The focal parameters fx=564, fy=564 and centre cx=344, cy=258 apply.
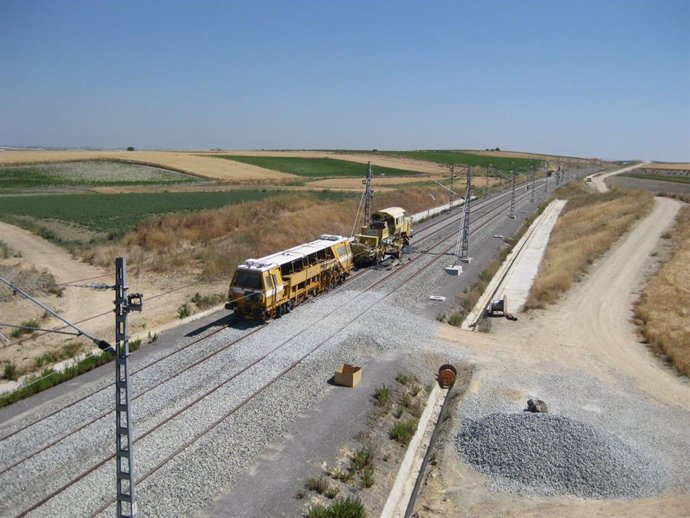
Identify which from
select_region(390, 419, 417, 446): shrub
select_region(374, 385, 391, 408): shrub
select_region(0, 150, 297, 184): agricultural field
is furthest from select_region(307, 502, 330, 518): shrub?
select_region(0, 150, 297, 184): agricultural field

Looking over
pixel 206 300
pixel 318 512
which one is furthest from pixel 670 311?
pixel 318 512

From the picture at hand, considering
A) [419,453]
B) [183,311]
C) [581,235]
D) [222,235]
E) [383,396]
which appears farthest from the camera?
[581,235]

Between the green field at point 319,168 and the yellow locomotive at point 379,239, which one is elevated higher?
the green field at point 319,168

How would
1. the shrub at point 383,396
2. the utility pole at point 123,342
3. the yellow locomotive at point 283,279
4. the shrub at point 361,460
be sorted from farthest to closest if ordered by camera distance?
the yellow locomotive at point 283,279, the shrub at point 383,396, the shrub at point 361,460, the utility pole at point 123,342

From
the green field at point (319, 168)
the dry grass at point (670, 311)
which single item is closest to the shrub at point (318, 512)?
the dry grass at point (670, 311)

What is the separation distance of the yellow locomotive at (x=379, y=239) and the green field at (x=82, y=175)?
69091 mm

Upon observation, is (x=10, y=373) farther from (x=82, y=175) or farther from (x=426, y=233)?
(x=82, y=175)

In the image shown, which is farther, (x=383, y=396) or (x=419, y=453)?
(x=383, y=396)

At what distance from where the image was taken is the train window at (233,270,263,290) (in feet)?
76.6

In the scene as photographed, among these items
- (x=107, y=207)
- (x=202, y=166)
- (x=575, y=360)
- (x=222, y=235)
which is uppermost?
(x=202, y=166)

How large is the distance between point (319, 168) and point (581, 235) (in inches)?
3614

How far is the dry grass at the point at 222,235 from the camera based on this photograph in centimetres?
3612

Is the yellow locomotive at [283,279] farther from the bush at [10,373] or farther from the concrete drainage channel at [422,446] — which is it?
the bush at [10,373]

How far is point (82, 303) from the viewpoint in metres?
29.3
